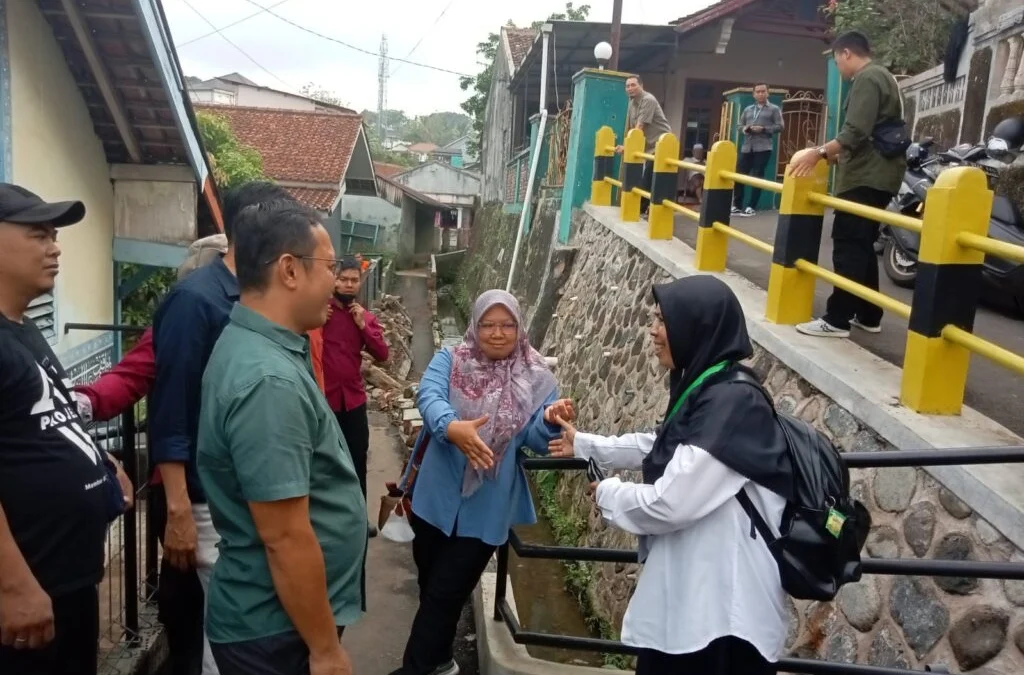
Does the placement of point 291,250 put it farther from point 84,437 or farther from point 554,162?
point 554,162

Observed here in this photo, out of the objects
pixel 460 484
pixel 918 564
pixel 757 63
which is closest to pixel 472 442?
pixel 460 484

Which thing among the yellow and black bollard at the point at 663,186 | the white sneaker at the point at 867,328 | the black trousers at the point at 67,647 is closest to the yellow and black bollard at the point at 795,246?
the white sneaker at the point at 867,328

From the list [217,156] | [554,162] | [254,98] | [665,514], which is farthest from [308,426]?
[254,98]

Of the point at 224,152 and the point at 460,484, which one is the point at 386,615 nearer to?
the point at 460,484

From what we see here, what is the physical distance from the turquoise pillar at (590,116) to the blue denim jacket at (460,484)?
6.74m

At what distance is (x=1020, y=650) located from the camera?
2.07 metres

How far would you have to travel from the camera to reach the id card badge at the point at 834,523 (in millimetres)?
1683

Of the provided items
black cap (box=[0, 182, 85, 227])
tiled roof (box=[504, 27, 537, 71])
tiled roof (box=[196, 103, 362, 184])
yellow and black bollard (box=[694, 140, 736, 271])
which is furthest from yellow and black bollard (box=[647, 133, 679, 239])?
tiled roof (box=[504, 27, 537, 71])

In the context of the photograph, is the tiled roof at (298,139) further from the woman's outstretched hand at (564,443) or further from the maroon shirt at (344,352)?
the woman's outstretched hand at (564,443)

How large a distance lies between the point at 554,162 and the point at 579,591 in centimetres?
736

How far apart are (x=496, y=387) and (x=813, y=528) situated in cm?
129

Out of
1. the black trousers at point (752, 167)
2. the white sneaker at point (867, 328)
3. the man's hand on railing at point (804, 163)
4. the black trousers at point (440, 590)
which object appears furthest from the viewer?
the black trousers at point (752, 167)

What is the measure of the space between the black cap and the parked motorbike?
171 inches

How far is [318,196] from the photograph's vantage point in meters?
18.3
